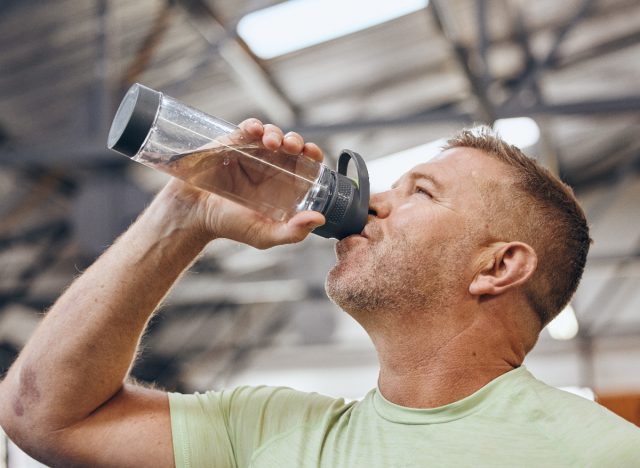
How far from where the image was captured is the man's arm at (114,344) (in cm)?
135

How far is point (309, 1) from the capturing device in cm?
436

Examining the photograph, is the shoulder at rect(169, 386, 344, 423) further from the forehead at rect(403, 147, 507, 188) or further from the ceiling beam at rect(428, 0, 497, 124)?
the ceiling beam at rect(428, 0, 497, 124)

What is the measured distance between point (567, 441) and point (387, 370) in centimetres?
32

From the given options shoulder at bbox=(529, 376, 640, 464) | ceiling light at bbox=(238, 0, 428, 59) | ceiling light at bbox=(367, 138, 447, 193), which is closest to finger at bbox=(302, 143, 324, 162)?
shoulder at bbox=(529, 376, 640, 464)

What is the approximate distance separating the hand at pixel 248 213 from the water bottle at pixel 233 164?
0.02 meters

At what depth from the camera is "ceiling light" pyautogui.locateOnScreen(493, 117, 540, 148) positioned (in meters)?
5.88

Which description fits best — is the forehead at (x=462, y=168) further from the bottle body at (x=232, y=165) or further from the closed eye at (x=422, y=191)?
the bottle body at (x=232, y=165)

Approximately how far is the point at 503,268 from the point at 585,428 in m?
0.32

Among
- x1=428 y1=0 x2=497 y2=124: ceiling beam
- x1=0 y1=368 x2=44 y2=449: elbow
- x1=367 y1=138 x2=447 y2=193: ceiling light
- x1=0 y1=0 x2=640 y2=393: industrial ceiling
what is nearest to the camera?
x1=0 y1=368 x2=44 y2=449: elbow

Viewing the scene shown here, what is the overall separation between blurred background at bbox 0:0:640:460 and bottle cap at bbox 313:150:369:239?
321mm

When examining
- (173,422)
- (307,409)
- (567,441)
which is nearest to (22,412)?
(173,422)

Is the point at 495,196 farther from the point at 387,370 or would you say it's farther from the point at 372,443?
the point at 372,443

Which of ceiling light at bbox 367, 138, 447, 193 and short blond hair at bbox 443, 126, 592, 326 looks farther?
ceiling light at bbox 367, 138, 447, 193

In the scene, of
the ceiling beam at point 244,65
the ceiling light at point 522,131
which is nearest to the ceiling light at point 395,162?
the ceiling light at point 522,131
